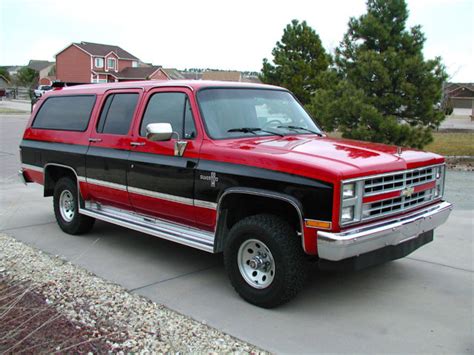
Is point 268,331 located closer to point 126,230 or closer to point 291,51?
point 126,230

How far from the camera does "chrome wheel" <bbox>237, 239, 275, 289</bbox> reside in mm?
4695

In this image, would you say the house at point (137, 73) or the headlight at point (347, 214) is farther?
the house at point (137, 73)

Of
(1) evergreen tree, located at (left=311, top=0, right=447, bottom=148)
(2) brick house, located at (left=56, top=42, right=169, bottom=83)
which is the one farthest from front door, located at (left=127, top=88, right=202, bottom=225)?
(2) brick house, located at (left=56, top=42, right=169, bottom=83)

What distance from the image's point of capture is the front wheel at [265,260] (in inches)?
176

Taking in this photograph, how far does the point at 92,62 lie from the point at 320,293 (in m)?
70.3

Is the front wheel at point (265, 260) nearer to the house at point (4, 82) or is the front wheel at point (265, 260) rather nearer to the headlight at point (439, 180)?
the headlight at point (439, 180)

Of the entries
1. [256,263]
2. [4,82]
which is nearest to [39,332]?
[256,263]

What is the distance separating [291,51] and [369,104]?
760 cm

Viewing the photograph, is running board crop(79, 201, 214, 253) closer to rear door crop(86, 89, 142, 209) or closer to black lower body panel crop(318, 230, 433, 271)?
rear door crop(86, 89, 142, 209)

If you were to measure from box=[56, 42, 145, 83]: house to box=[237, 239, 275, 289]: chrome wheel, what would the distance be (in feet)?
221

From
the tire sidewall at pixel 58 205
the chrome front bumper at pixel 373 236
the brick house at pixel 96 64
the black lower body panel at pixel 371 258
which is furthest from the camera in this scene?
the brick house at pixel 96 64

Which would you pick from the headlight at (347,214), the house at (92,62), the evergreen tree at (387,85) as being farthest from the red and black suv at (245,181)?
the house at (92,62)

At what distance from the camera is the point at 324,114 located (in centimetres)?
1280

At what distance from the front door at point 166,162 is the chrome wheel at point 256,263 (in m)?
0.76
